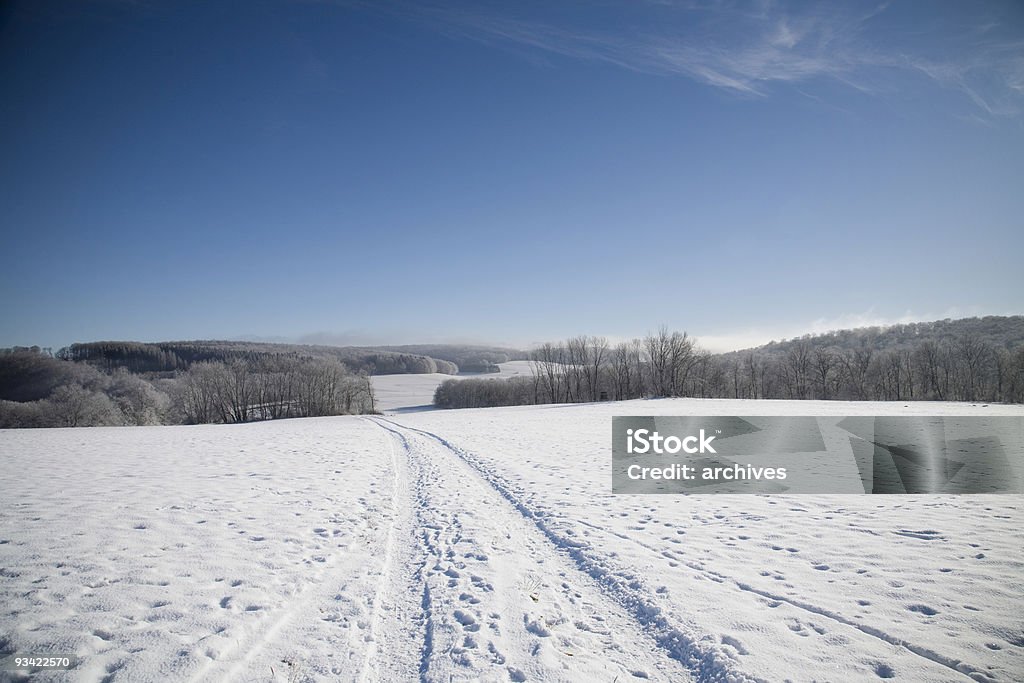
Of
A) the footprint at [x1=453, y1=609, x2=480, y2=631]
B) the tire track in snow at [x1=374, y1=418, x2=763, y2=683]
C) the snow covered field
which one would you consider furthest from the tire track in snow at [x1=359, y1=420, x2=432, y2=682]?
the tire track in snow at [x1=374, y1=418, x2=763, y2=683]

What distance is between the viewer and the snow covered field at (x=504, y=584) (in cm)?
384

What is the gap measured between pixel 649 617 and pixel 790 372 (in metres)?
78.3

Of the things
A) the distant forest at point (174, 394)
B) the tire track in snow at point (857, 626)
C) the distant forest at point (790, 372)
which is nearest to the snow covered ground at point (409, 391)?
the distant forest at point (790, 372)

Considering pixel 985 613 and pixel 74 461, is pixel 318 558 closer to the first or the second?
pixel 985 613

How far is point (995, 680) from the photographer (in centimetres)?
356

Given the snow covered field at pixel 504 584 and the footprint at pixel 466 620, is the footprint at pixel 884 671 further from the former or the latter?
the footprint at pixel 466 620

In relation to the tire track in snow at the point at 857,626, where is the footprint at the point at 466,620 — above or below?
below

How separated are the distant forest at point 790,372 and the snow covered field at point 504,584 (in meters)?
52.4

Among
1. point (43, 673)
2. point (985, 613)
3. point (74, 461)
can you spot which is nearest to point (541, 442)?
point (985, 613)

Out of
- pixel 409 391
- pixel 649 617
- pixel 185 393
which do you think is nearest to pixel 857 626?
pixel 649 617

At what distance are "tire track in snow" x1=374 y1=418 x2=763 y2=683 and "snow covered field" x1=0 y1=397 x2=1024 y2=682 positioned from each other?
25 mm

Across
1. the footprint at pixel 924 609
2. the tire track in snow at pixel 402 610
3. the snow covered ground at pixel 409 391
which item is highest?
the footprint at pixel 924 609

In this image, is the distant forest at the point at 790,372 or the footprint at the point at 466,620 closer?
the footprint at the point at 466,620

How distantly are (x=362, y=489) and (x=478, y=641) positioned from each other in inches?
293
